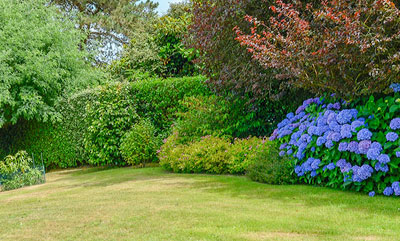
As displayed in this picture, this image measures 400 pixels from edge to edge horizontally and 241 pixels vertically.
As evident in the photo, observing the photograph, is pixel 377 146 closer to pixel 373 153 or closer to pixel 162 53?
pixel 373 153

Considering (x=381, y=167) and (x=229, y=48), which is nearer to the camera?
(x=381, y=167)

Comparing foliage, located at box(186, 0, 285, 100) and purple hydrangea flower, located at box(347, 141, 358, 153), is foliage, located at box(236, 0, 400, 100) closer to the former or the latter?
purple hydrangea flower, located at box(347, 141, 358, 153)

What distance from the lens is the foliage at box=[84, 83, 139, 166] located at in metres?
13.2

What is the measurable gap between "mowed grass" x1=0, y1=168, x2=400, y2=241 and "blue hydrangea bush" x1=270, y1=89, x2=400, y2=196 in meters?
0.29

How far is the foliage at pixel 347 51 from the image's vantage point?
19.6 feet

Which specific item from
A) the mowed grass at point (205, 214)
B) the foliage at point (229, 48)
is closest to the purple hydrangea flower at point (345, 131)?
the mowed grass at point (205, 214)

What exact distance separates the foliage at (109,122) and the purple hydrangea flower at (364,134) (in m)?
8.52

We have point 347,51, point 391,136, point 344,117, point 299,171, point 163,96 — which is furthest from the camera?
point 163,96

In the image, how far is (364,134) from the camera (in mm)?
6148

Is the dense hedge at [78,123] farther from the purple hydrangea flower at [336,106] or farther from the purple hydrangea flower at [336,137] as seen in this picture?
the purple hydrangea flower at [336,137]

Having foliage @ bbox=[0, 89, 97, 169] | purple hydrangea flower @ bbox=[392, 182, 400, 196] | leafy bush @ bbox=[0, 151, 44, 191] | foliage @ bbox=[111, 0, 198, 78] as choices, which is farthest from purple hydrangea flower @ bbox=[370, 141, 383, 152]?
foliage @ bbox=[111, 0, 198, 78]

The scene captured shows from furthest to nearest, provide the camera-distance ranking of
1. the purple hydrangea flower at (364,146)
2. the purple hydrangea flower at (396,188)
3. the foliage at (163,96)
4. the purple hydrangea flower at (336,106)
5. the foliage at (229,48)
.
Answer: the foliage at (163,96) < the foliage at (229,48) < the purple hydrangea flower at (336,106) < the purple hydrangea flower at (364,146) < the purple hydrangea flower at (396,188)

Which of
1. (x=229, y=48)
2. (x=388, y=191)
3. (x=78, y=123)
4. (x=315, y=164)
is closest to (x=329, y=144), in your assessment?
(x=315, y=164)

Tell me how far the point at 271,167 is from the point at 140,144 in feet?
18.4
